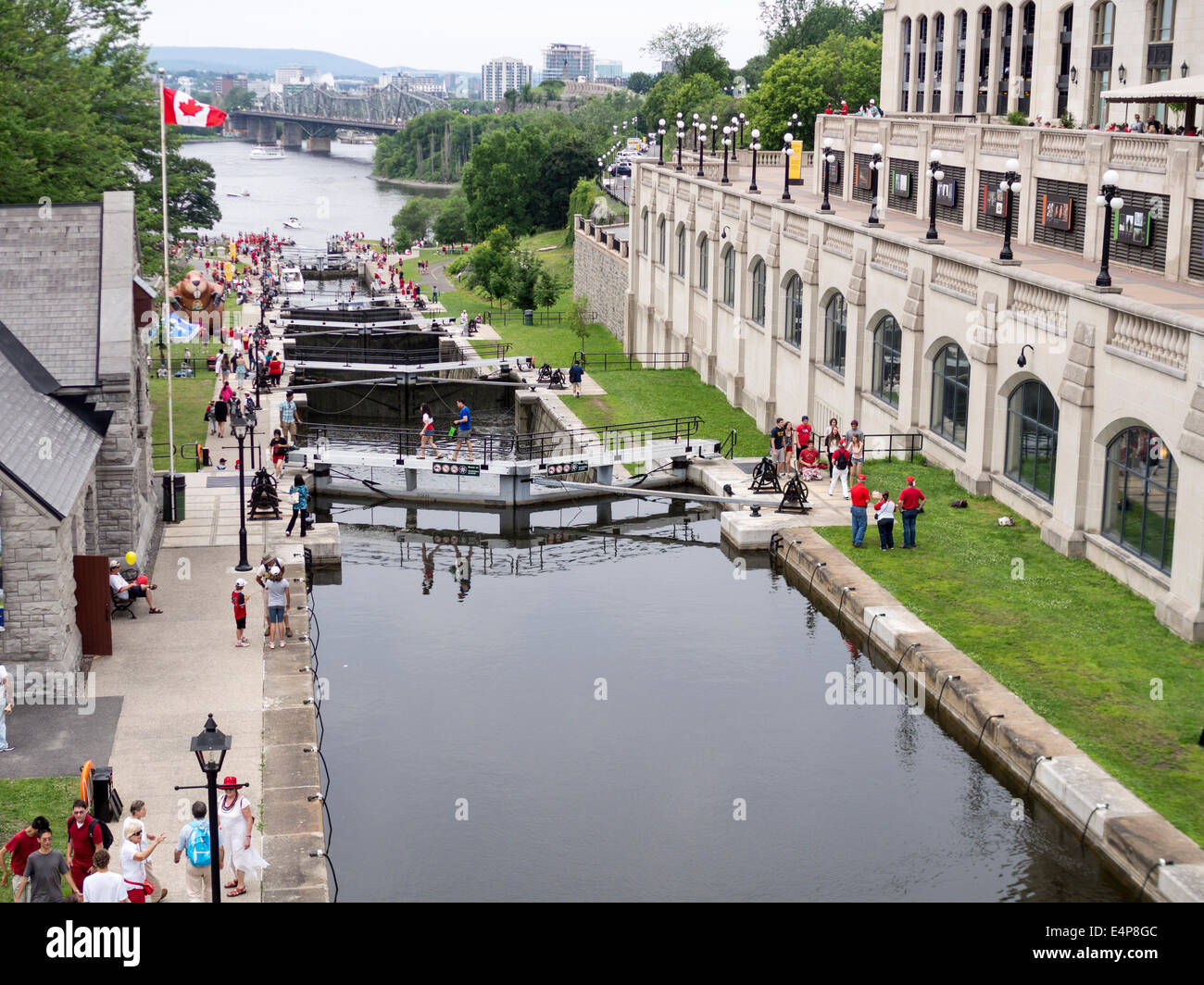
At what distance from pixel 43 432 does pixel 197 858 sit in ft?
34.1

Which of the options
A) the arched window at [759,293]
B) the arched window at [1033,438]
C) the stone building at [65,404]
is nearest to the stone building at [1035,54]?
the arched window at [759,293]

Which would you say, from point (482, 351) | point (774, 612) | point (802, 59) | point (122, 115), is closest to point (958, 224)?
point (774, 612)

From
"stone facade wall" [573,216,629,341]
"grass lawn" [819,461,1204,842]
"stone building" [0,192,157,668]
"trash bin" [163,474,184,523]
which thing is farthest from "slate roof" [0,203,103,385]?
"stone facade wall" [573,216,629,341]

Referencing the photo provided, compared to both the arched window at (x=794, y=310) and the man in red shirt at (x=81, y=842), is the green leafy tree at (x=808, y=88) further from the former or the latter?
the man in red shirt at (x=81, y=842)

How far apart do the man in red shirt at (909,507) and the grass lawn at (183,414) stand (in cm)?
1894

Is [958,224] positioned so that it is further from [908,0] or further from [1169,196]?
[908,0]

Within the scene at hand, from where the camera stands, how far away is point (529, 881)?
18.4 m

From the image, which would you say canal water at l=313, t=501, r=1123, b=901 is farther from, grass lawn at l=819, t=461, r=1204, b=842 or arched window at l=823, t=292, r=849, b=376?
arched window at l=823, t=292, r=849, b=376

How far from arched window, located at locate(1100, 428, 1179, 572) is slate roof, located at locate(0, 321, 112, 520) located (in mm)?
18449

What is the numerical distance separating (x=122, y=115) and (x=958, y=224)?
32.1m

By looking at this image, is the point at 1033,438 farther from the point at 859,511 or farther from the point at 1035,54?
the point at 1035,54

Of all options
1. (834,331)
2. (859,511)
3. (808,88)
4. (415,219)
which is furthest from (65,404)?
(415,219)

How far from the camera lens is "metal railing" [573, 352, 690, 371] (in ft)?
201

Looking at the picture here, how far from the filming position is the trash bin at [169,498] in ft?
111
